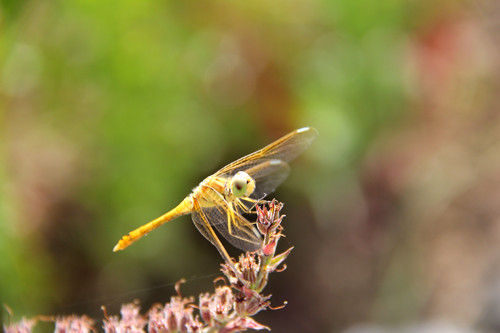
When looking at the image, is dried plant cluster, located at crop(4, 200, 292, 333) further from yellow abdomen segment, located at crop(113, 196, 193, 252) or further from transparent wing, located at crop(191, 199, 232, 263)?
yellow abdomen segment, located at crop(113, 196, 193, 252)

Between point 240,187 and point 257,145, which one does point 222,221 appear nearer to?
point 240,187

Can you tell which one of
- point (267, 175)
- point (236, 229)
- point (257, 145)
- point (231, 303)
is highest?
point (257, 145)

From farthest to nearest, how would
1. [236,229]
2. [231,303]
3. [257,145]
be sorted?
[257,145], [236,229], [231,303]

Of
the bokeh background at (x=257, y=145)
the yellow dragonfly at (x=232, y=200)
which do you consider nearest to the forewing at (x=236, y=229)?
the yellow dragonfly at (x=232, y=200)

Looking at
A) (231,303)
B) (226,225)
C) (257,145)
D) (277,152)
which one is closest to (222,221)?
(226,225)

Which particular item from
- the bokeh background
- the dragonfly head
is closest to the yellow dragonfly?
the dragonfly head

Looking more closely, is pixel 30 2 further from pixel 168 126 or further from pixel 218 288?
pixel 218 288

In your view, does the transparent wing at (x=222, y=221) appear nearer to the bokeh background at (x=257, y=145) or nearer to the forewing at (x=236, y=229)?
the forewing at (x=236, y=229)
